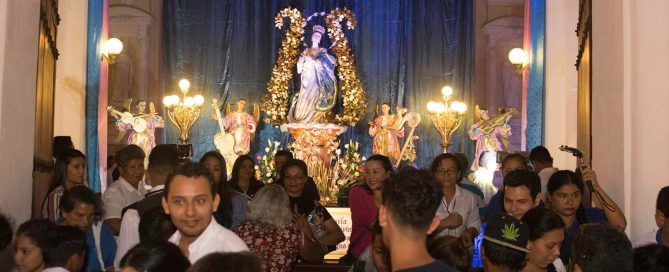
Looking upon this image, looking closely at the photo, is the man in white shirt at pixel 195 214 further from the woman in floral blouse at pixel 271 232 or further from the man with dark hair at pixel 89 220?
the man with dark hair at pixel 89 220

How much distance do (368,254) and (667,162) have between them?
260 cm

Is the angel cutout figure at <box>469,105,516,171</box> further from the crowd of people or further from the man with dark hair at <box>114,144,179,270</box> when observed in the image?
the man with dark hair at <box>114,144,179,270</box>

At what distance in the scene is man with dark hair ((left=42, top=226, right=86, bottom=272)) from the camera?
5.44 metres

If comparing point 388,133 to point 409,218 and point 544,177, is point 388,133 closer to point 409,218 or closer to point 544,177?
point 544,177

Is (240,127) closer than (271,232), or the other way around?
(271,232)

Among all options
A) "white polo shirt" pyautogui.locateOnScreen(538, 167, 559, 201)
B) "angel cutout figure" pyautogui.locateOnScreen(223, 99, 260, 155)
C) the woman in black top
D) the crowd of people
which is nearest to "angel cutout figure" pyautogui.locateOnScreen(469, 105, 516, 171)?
"angel cutout figure" pyautogui.locateOnScreen(223, 99, 260, 155)

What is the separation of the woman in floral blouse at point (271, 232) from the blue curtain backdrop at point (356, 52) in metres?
16.6

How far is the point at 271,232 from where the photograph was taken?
5.97m

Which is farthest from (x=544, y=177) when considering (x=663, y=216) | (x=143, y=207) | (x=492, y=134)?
(x=492, y=134)

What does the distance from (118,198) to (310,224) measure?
58.1 inches

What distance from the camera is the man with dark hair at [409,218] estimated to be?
12.2 ft

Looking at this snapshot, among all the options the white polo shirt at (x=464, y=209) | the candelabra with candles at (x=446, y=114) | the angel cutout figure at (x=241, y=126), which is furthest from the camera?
the angel cutout figure at (x=241, y=126)

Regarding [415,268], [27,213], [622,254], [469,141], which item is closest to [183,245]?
[415,268]

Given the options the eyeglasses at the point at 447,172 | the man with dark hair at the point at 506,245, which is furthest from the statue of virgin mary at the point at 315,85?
the man with dark hair at the point at 506,245
